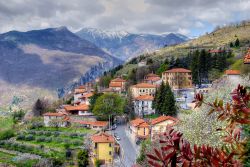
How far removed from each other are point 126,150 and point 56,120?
16731mm

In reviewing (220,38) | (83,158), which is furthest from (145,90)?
(220,38)

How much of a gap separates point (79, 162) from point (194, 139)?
21336 mm

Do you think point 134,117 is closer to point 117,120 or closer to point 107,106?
point 117,120

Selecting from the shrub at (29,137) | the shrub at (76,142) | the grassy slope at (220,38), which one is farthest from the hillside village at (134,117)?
the grassy slope at (220,38)

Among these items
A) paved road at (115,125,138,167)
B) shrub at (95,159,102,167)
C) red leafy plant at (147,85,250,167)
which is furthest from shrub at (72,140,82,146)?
red leafy plant at (147,85,250,167)

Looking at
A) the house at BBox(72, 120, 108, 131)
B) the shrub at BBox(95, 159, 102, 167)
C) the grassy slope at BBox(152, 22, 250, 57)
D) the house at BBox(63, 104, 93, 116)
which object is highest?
the grassy slope at BBox(152, 22, 250, 57)

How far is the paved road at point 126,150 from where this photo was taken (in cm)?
3481

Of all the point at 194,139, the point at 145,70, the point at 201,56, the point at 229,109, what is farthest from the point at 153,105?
the point at 229,109

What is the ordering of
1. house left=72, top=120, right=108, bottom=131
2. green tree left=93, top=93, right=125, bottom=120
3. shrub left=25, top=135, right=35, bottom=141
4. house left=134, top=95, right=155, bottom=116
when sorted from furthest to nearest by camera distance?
house left=134, top=95, right=155, bottom=116 → green tree left=93, top=93, right=125, bottom=120 → house left=72, top=120, right=108, bottom=131 → shrub left=25, top=135, right=35, bottom=141

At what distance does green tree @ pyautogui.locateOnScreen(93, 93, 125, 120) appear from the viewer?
5094 centimetres

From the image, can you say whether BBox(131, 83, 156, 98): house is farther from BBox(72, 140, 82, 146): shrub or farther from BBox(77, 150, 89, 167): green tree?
BBox(77, 150, 89, 167): green tree

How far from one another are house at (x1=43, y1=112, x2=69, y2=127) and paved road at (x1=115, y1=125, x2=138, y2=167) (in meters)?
8.76

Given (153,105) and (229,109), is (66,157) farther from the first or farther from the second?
(229,109)

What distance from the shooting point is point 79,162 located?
36.5m
